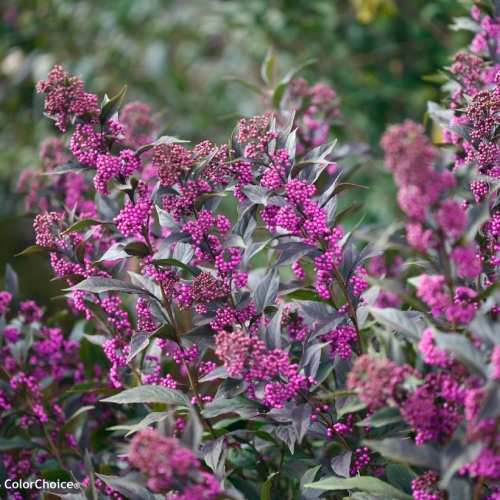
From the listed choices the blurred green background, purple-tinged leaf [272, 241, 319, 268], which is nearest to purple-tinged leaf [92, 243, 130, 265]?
purple-tinged leaf [272, 241, 319, 268]

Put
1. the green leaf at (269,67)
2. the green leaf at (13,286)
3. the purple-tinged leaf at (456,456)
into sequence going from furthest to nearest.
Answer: the green leaf at (269,67)
the green leaf at (13,286)
the purple-tinged leaf at (456,456)

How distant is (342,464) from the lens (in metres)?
0.99

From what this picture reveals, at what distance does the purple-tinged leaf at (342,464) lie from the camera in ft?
3.17

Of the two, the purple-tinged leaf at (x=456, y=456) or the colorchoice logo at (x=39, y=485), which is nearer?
the purple-tinged leaf at (x=456, y=456)

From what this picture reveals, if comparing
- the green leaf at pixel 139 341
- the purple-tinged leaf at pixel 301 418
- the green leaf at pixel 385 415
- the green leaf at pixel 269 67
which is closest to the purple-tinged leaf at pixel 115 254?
the green leaf at pixel 139 341

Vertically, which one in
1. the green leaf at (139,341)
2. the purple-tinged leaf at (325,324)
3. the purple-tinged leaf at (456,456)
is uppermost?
the purple-tinged leaf at (456,456)

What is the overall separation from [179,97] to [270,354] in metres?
3.28

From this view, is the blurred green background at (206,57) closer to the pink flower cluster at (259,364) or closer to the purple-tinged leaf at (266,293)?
the purple-tinged leaf at (266,293)

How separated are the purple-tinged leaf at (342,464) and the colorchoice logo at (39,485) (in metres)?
0.54

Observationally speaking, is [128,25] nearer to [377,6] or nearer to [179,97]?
[179,97]

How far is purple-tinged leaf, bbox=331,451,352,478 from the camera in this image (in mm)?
966

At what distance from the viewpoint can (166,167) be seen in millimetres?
952

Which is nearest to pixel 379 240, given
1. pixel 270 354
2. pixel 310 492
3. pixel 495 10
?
pixel 270 354

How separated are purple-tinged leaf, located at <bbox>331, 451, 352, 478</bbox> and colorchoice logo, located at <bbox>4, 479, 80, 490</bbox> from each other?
0.54 metres
